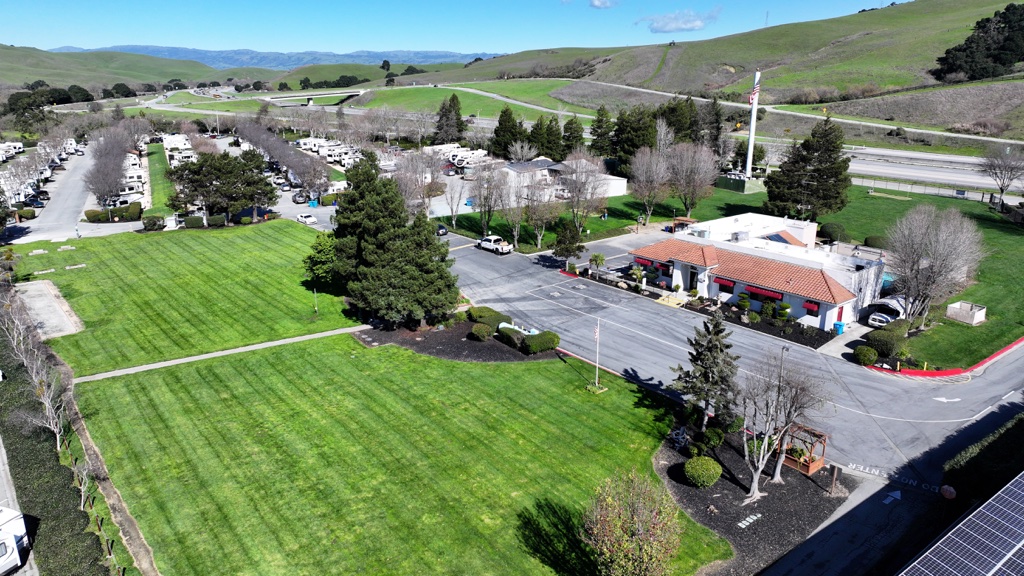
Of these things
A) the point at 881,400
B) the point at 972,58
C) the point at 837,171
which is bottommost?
the point at 881,400

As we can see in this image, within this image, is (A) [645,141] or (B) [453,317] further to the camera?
(A) [645,141]

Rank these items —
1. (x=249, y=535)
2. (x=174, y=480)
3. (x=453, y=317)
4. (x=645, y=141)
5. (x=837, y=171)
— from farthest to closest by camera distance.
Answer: (x=645, y=141)
(x=837, y=171)
(x=453, y=317)
(x=174, y=480)
(x=249, y=535)

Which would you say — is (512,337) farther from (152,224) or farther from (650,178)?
(152,224)

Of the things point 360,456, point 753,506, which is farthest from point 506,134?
point 753,506

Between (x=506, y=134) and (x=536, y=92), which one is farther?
(x=536, y=92)

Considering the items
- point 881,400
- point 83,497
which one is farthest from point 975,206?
point 83,497

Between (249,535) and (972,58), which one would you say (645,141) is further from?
(972,58)

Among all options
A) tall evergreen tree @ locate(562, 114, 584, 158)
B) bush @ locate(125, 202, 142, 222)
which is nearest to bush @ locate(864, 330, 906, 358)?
tall evergreen tree @ locate(562, 114, 584, 158)

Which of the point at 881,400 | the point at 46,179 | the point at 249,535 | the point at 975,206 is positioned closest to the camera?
the point at 249,535
